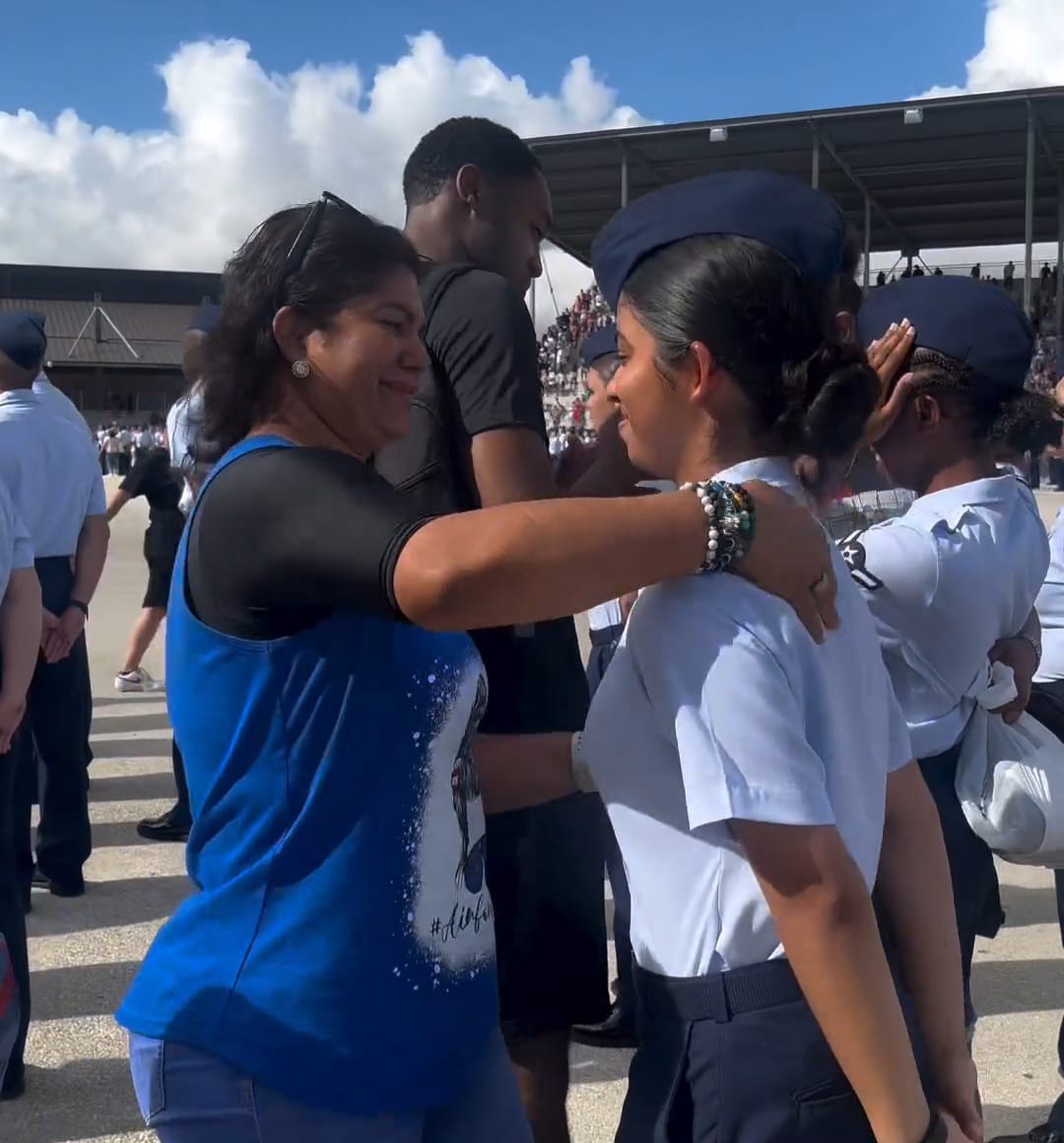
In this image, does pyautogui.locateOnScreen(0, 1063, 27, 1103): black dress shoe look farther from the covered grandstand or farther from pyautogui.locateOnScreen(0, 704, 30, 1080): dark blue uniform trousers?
the covered grandstand

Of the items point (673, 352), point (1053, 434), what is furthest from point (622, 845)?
point (1053, 434)

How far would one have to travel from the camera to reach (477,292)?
6.84 feet

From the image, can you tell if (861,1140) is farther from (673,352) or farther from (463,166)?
(463,166)

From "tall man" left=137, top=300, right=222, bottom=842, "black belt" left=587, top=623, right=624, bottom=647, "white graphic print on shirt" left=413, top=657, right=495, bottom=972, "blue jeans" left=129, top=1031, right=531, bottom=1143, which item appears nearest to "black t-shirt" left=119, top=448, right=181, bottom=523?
"tall man" left=137, top=300, right=222, bottom=842

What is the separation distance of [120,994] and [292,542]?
295cm

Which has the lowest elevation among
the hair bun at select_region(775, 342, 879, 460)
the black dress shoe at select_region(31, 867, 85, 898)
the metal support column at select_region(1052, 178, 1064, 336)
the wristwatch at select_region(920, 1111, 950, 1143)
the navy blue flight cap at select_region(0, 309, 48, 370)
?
the black dress shoe at select_region(31, 867, 85, 898)

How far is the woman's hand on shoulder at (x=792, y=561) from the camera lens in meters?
1.26

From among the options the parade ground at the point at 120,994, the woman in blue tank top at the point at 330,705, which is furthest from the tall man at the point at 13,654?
the woman in blue tank top at the point at 330,705

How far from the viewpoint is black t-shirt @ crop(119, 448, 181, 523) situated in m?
6.57

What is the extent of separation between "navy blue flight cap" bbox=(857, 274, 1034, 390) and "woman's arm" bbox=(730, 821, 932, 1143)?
41.8 inches

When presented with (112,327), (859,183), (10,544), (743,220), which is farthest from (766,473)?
(112,327)

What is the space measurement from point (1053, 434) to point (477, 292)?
3.55 ft

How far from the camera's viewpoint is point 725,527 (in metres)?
1.26

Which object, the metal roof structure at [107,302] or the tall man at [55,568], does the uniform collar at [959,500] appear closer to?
the tall man at [55,568]
